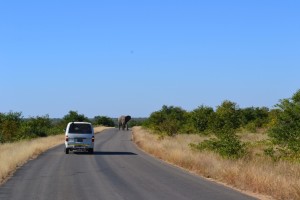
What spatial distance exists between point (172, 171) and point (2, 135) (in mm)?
39860

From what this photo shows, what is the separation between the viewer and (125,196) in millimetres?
13680

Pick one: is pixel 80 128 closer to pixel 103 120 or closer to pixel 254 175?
pixel 254 175

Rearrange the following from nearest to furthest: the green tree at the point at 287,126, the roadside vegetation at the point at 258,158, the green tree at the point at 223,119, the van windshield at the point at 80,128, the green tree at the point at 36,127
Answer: the roadside vegetation at the point at 258,158 < the green tree at the point at 287,126 < the van windshield at the point at 80,128 < the green tree at the point at 223,119 < the green tree at the point at 36,127

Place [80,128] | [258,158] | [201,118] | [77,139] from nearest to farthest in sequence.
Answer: [258,158] < [77,139] < [80,128] < [201,118]

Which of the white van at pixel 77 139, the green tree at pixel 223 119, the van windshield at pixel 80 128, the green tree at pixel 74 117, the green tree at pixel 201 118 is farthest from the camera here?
the green tree at pixel 74 117

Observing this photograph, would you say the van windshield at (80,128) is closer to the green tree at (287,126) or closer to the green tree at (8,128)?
the green tree at (287,126)

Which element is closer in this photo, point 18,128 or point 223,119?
point 223,119

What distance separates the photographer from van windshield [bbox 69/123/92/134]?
109 ft

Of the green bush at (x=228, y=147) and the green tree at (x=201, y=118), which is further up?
the green tree at (x=201, y=118)

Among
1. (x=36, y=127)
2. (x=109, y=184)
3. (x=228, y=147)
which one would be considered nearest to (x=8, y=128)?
(x=36, y=127)

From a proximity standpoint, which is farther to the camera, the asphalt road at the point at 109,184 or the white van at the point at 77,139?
the white van at the point at 77,139

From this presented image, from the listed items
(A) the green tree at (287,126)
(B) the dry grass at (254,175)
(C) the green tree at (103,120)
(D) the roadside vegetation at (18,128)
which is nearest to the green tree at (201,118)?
(D) the roadside vegetation at (18,128)

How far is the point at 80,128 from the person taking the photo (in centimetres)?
3359

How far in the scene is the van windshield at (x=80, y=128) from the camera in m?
33.3
